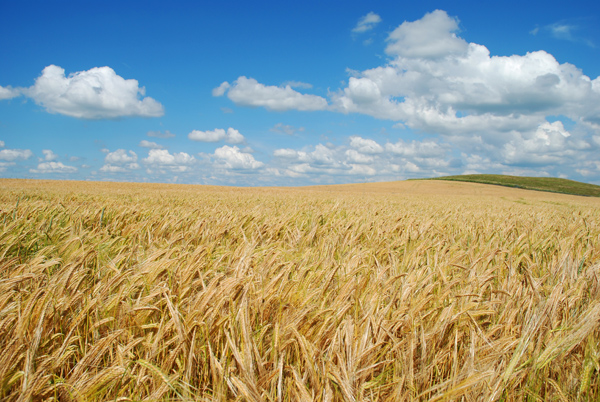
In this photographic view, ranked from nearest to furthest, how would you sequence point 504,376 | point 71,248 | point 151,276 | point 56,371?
point 504,376
point 56,371
point 151,276
point 71,248

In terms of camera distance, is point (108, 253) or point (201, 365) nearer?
point (201, 365)

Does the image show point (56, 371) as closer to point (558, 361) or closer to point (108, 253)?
point (108, 253)

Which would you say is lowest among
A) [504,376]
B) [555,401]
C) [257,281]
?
[555,401]

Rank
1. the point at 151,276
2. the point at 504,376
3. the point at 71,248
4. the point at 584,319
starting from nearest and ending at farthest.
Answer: the point at 504,376 < the point at 584,319 < the point at 151,276 < the point at 71,248

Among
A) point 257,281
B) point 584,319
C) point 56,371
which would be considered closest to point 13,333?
point 56,371

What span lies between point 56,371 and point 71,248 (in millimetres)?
1231

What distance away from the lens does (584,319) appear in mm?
1175

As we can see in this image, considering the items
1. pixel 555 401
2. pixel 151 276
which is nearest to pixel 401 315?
pixel 555 401

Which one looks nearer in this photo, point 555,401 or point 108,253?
point 555,401

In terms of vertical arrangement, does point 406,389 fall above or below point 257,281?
below

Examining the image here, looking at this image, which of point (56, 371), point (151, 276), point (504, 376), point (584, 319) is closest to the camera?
point (504, 376)

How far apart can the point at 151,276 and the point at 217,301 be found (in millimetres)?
491

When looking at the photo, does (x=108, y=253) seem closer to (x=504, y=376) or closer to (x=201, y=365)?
(x=201, y=365)

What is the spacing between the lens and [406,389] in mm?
977
